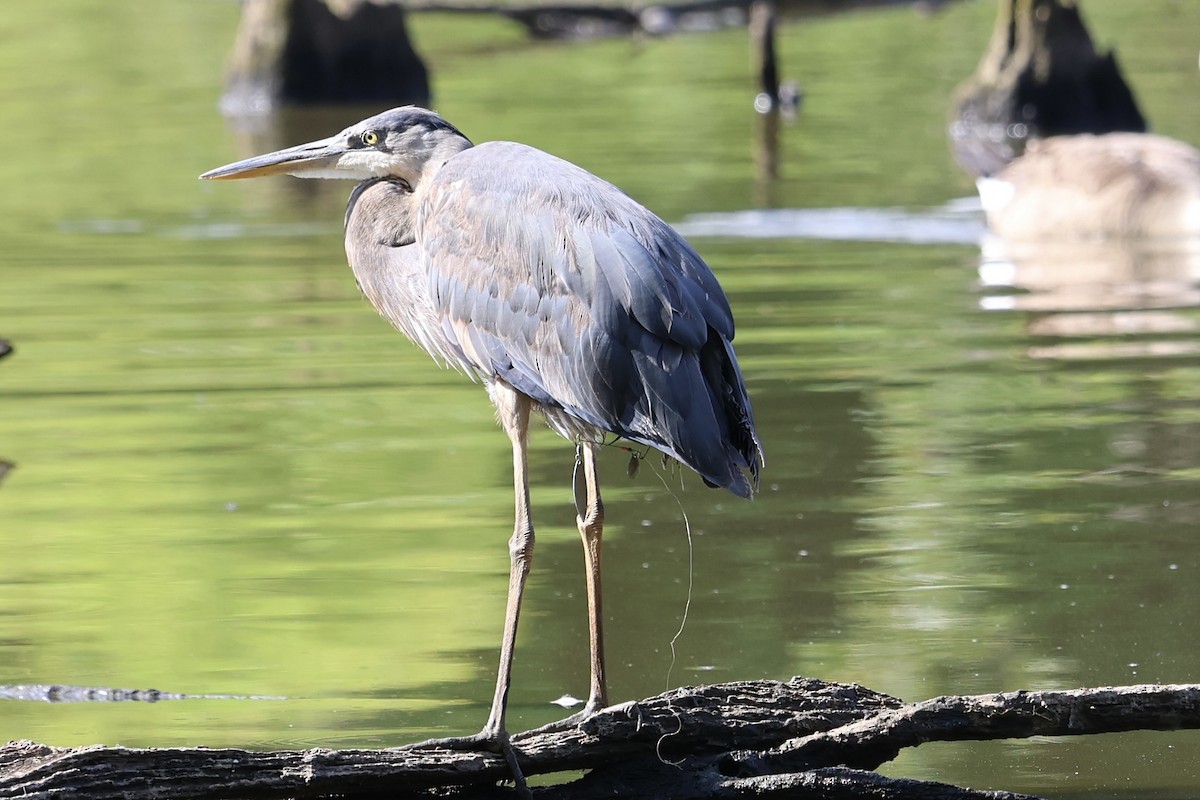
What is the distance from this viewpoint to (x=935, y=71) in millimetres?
27234

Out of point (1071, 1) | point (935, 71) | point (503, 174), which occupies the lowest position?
point (935, 71)

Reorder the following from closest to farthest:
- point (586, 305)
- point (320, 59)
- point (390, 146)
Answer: point (586, 305)
point (390, 146)
point (320, 59)

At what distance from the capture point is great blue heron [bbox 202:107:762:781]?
506 centimetres

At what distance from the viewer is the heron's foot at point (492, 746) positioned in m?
4.69

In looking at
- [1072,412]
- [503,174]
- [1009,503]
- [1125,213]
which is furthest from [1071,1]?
[503,174]

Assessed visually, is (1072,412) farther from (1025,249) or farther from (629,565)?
(1025,249)

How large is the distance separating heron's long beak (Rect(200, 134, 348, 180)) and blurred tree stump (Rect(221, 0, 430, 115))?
18.8m

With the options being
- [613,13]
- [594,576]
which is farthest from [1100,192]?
[613,13]

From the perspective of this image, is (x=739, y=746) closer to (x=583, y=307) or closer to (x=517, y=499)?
(x=517, y=499)

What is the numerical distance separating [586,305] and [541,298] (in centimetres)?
17

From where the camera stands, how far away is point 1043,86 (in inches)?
859

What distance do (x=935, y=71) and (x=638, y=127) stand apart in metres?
7.32

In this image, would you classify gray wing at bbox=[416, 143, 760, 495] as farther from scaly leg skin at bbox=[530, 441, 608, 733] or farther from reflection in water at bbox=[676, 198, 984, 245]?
reflection in water at bbox=[676, 198, 984, 245]

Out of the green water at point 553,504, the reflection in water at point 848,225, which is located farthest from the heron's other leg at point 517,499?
the reflection in water at point 848,225
